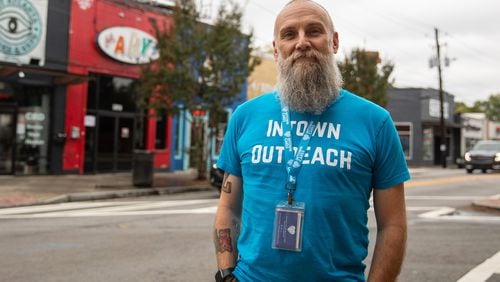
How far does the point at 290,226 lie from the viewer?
2051 millimetres

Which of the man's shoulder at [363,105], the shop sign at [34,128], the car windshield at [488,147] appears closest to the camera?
the man's shoulder at [363,105]

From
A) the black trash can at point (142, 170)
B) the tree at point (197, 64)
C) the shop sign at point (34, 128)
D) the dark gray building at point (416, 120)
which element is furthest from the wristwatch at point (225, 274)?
the dark gray building at point (416, 120)

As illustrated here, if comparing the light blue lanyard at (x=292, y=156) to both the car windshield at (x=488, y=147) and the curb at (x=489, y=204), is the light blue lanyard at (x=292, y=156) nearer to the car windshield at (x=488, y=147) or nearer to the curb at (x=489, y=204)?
the curb at (x=489, y=204)

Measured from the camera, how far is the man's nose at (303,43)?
2.26m

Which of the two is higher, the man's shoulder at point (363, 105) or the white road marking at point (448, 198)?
the man's shoulder at point (363, 105)

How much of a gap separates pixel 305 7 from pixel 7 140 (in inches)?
712

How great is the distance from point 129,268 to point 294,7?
4604 millimetres

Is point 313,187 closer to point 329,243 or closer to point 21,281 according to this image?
point 329,243

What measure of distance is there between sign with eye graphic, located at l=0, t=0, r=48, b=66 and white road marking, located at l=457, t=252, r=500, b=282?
16146 mm

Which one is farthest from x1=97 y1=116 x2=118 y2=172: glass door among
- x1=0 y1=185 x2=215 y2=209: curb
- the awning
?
x1=0 y1=185 x2=215 y2=209: curb

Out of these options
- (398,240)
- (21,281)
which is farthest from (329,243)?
(21,281)

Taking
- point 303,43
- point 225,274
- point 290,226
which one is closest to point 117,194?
point 225,274

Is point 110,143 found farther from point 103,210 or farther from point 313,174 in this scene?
point 313,174

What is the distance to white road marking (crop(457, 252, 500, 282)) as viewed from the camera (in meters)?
5.94
